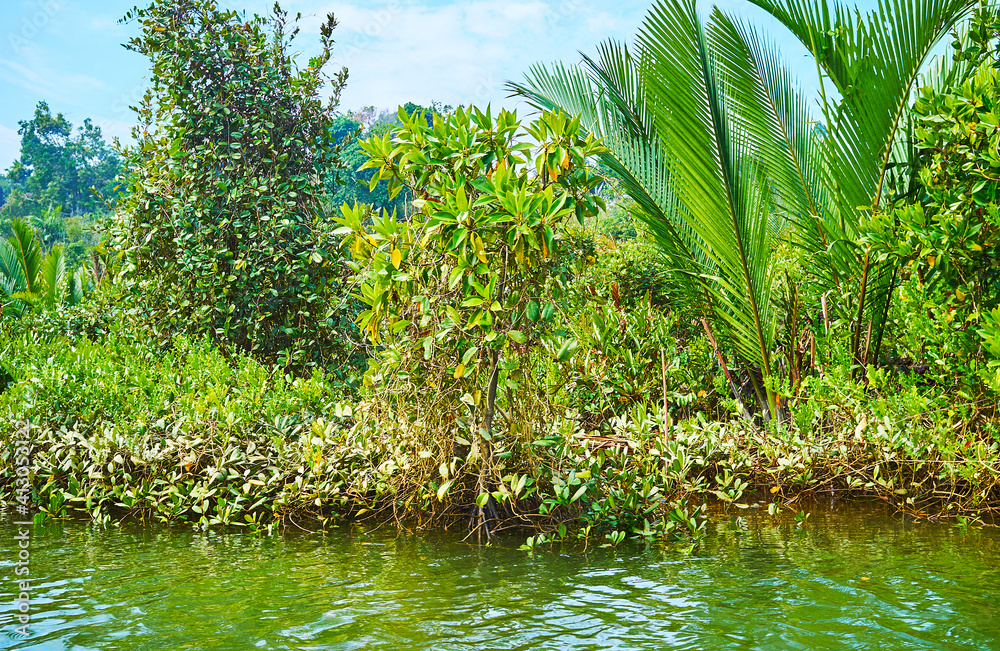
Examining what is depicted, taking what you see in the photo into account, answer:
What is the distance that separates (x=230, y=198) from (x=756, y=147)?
16.6 ft

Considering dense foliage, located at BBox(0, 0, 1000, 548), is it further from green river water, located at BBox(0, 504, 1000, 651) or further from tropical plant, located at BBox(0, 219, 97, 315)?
tropical plant, located at BBox(0, 219, 97, 315)

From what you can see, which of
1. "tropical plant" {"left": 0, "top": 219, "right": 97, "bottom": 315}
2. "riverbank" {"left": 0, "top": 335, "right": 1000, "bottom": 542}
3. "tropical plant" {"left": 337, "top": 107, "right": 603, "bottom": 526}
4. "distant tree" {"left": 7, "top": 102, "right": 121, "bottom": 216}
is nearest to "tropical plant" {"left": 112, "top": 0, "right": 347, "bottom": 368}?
"riverbank" {"left": 0, "top": 335, "right": 1000, "bottom": 542}

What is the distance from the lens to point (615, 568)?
445 centimetres

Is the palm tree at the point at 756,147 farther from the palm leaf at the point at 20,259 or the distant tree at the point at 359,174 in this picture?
the palm leaf at the point at 20,259

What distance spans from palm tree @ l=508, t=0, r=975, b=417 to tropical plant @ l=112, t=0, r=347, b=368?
3282mm

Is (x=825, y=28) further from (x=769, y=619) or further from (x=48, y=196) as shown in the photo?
(x=48, y=196)

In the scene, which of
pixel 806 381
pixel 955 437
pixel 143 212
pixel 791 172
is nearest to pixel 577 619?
pixel 806 381

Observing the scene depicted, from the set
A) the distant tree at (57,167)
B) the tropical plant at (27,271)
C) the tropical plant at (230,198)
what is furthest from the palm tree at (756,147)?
the distant tree at (57,167)

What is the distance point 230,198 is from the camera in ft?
26.0

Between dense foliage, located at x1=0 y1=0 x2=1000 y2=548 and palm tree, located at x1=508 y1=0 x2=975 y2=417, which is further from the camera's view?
palm tree, located at x1=508 y1=0 x2=975 y2=417

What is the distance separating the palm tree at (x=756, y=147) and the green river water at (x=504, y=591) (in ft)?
6.65

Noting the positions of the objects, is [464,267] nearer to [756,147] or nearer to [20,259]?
[756,147]

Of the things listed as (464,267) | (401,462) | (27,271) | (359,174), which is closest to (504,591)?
(401,462)

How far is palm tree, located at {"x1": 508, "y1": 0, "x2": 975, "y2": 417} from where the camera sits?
583cm
